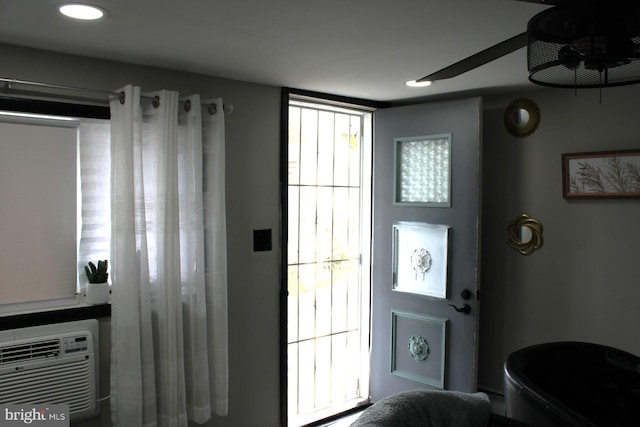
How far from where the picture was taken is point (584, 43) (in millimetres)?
1052

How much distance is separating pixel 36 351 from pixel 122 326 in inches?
13.7

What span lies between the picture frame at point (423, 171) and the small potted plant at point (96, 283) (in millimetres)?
1830

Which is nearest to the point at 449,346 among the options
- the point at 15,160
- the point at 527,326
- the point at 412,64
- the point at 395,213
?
the point at 527,326

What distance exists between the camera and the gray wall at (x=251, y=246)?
258 cm

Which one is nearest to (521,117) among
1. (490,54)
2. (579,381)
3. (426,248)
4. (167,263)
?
(426,248)

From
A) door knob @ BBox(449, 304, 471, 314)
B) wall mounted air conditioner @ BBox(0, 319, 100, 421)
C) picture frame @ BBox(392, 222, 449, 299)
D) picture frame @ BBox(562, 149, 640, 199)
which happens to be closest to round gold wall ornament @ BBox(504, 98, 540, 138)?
picture frame @ BBox(562, 149, 640, 199)

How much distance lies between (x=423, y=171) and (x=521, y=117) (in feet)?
2.20

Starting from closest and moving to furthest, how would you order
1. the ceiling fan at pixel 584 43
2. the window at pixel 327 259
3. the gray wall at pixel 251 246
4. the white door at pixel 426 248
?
1. the ceiling fan at pixel 584 43
2. the gray wall at pixel 251 246
3. the white door at pixel 426 248
4. the window at pixel 327 259

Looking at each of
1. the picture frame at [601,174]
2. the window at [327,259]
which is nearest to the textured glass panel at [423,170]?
the window at [327,259]

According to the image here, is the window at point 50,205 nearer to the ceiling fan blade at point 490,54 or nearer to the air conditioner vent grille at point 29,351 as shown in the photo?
the air conditioner vent grille at point 29,351

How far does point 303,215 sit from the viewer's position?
305 centimetres

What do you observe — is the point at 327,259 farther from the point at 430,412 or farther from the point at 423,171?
the point at 430,412

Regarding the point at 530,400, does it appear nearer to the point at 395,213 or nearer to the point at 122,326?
the point at 395,213

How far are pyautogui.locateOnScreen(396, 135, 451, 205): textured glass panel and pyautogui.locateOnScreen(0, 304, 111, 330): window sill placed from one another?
1.90 metres
